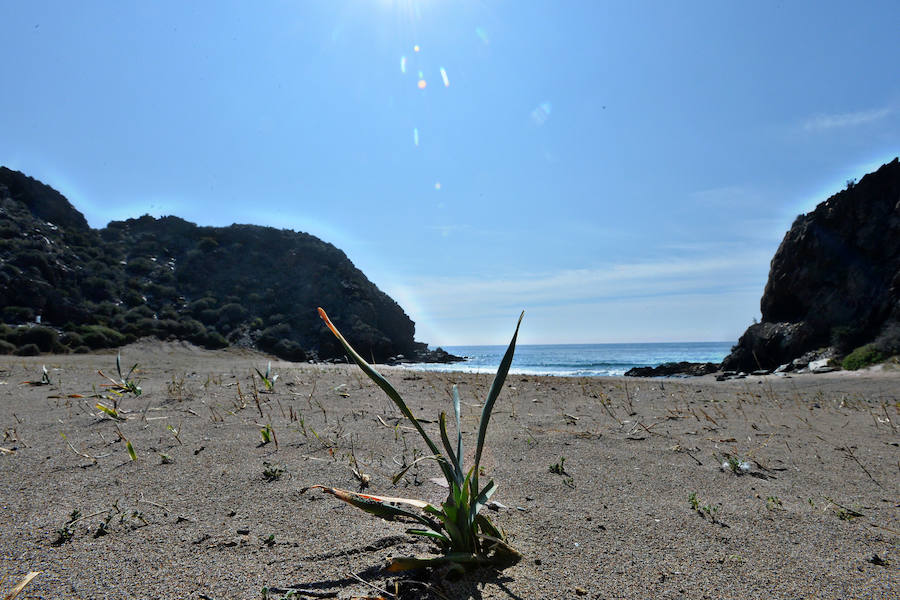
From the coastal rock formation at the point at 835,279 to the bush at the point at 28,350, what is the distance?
22120 mm

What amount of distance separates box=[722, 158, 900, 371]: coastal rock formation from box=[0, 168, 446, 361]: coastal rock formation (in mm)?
16797

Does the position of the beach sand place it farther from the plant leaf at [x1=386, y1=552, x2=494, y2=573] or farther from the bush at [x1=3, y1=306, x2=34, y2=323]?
the bush at [x1=3, y1=306, x2=34, y2=323]

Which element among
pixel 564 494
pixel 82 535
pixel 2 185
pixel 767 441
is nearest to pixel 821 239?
pixel 767 441

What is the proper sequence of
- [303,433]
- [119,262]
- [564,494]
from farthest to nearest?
[119,262], [303,433], [564,494]

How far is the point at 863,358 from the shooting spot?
12727mm

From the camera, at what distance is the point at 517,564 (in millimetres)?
1201

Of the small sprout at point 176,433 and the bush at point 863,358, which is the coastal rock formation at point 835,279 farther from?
the small sprout at point 176,433

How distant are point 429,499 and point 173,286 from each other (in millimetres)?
24192

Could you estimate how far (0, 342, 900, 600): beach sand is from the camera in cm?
112

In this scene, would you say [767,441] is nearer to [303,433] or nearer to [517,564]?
[517,564]

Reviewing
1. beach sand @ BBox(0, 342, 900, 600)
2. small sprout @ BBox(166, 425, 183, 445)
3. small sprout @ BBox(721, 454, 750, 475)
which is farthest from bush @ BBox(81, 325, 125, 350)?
small sprout @ BBox(721, 454, 750, 475)

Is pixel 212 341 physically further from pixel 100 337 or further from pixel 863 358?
pixel 863 358

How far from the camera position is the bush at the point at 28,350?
11398 millimetres

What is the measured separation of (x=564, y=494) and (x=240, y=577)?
3.78 feet
